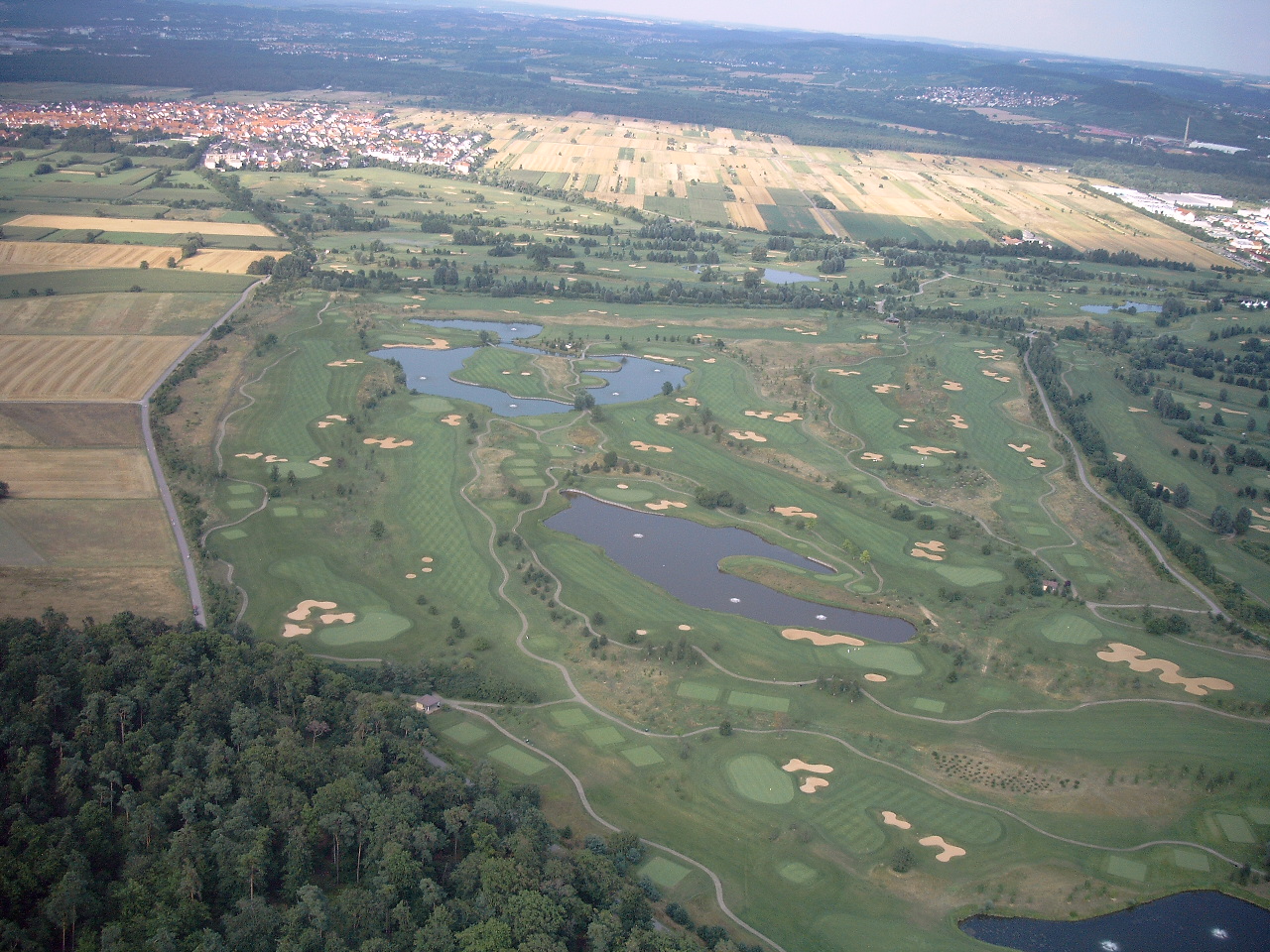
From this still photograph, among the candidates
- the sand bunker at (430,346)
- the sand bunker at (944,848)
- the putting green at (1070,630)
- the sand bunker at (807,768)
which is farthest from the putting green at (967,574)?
the sand bunker at (430,346)

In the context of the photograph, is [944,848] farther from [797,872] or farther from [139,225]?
[139,225]

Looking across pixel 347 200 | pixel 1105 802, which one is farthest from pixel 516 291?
pixel 1105 802

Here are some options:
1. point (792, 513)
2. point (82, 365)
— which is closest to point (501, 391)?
point (792, 513)

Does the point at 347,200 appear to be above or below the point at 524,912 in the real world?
above

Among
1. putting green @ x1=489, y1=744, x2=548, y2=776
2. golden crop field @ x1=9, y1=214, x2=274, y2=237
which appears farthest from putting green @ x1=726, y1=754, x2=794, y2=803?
golden crop field @ x1=9, y1=214, x2=274, y2=237

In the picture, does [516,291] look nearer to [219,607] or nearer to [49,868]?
[219,607]

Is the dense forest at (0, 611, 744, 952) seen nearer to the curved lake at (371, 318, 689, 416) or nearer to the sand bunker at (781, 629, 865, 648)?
the sand bunker at (781, 629, 865, 648)

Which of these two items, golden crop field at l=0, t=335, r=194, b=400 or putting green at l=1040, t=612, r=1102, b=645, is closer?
putting green at l=1040, t=612, r=1102, b=645

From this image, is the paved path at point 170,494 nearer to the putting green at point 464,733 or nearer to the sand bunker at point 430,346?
the putting green at point 464,733
